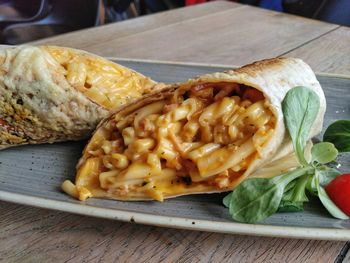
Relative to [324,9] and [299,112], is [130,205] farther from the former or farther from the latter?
[324,9]

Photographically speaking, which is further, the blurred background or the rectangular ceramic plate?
the blurred background

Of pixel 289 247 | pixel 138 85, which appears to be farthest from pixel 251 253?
pixel 138 85

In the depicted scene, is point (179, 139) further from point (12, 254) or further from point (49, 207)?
point (12, 254)

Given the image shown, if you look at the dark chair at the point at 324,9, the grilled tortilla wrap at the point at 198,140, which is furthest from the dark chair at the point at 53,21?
the grilled tortilla wrap at the point at 198,140

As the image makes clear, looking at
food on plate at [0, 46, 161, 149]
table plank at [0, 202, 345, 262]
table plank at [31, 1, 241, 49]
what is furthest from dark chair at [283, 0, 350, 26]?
table plank at [0, 202, 345, 262]

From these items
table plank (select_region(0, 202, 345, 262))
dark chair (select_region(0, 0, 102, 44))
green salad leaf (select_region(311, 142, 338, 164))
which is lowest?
dark chair (select_region(0, 0, 102, 44))

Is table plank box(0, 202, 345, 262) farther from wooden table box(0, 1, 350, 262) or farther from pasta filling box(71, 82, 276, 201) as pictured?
pasta filling box(71, 82, 276, 201)
